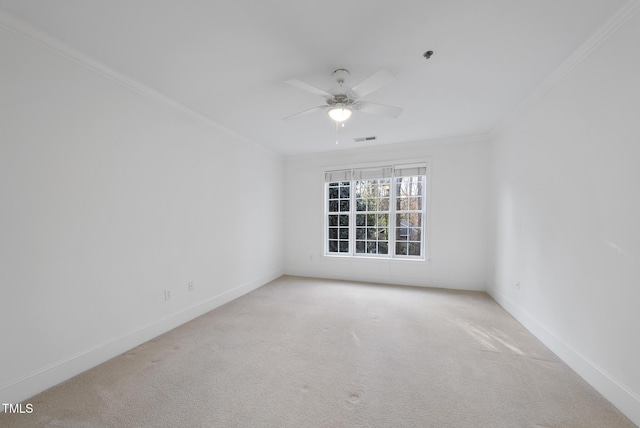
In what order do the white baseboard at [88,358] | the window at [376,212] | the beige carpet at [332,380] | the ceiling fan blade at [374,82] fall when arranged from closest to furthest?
the beige carpet at [332,380] → the white baseboard at [88,358] → the ceiling fan blade at [374,82] → the window at [376,212]

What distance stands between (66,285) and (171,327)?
1.20 metres

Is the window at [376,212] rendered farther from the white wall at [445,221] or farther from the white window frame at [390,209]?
the white wall at [445,221]

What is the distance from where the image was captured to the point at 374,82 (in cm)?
211

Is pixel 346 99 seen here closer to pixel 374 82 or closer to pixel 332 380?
pixel 374 82

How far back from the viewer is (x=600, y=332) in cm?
191

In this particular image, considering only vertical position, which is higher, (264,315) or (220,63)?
(220,63)

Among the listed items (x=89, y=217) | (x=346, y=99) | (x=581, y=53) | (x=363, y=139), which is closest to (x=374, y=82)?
(x=346, y=99)

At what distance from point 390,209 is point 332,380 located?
138 inches

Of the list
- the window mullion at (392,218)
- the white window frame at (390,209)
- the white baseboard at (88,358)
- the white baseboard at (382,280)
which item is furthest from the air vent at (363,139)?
the white baseboard at (88,358)

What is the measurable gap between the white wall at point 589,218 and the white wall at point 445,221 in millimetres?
1245

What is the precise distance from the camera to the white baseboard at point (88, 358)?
5.73ft

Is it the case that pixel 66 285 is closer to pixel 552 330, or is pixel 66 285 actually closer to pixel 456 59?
pixel 456 59

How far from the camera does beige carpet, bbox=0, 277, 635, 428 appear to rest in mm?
1630

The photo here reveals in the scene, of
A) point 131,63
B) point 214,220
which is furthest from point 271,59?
point 214,220
